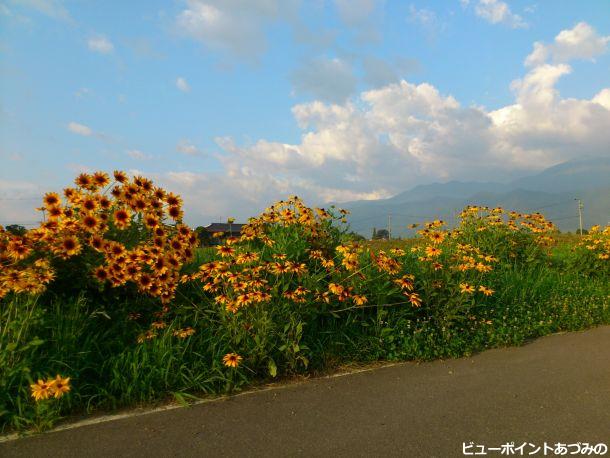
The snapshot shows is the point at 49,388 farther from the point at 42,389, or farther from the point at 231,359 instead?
the point at 231,359

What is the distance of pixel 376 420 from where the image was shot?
2984 mm

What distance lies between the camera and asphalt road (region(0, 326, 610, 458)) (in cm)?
265

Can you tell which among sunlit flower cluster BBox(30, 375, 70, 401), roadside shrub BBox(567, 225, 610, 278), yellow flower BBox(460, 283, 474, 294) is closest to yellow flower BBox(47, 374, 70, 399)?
sunlit flower cluster BBox(30, 375, 70, 401)

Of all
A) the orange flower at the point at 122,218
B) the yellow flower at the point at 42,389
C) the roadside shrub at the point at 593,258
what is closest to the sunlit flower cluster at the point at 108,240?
the orange flower at the point at 122,218

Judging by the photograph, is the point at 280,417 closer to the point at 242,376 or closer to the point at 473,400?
the point at 242,376

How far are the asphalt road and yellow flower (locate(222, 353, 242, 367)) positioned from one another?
265mm

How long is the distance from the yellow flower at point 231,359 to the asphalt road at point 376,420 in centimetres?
26

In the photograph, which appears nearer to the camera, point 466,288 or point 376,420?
point 376,420

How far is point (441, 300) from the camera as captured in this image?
183 inches

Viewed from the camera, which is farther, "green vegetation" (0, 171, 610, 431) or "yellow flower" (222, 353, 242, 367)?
"yellow flower" (222, 353, 242, 367)

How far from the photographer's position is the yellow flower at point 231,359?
3.32m

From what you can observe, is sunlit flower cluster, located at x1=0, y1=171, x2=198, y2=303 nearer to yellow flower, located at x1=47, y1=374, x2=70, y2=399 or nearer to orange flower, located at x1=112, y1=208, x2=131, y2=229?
orange flower, located at x1=112, y1=208, x2=131, y2=229

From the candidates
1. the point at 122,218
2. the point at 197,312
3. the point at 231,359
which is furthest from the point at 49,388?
the point at 122,218

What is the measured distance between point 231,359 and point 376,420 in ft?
3.85
